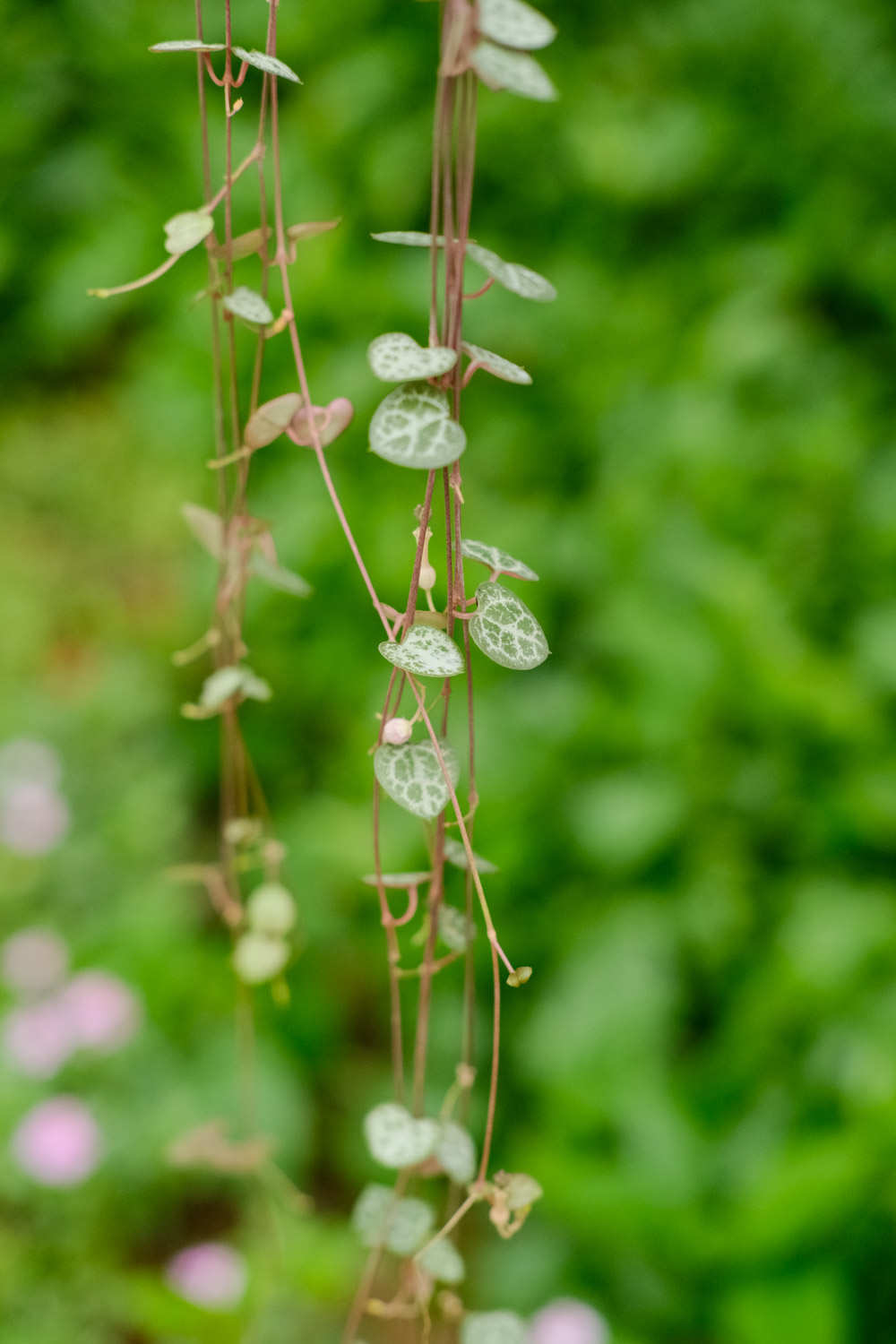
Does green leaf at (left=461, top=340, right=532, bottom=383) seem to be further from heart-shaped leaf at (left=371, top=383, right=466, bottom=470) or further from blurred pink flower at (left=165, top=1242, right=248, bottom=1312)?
blurred pink flower at (left=165, top=1242, right=248, bottom=1312)

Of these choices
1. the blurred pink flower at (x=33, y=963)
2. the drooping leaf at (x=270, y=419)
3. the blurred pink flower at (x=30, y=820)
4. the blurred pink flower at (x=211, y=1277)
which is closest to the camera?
the drooping leaf at (x=270, y=419)

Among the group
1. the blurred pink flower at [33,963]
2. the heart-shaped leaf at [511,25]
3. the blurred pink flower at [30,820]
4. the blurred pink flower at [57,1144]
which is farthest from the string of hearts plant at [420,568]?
the blurred pink flower at [30,820]

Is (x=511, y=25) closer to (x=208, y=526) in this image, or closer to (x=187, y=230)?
(x=187, y=230)

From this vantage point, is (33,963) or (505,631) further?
(33,963)

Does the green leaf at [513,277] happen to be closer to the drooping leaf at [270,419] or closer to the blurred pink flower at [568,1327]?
the drooping leaf at [270,419]

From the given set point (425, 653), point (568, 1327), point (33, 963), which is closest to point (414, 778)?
point (425, 653)

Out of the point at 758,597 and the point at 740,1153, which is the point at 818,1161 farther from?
the point at 758,597

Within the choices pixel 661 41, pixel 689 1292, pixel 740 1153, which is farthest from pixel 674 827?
pixel 661 41
